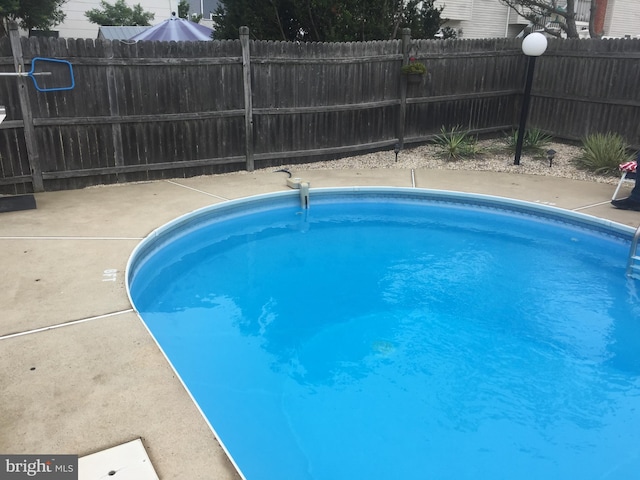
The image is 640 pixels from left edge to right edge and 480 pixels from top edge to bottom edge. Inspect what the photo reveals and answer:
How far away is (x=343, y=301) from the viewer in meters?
5.29

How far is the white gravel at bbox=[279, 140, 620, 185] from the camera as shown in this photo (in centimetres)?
922

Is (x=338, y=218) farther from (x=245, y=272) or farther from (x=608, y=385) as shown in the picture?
(x=608, y=385)

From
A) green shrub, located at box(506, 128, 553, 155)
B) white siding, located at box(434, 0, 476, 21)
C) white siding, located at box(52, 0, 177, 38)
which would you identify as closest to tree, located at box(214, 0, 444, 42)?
green shrub, located at box(506, 128, 553, 155)

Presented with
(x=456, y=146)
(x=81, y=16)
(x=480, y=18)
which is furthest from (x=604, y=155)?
(x=81, y=16)

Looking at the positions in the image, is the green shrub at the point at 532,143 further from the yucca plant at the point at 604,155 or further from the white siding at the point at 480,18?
the white siding at the point at 480,18

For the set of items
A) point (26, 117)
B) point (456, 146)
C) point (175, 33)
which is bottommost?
point (456, 146)

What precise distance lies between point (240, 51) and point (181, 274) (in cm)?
408

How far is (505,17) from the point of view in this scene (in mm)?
23547

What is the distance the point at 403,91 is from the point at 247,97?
302cm

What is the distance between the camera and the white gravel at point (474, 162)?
30.2 ft

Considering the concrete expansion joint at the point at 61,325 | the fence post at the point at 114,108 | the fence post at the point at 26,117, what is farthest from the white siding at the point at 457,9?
the concrete expansion joint at the point at 61,325

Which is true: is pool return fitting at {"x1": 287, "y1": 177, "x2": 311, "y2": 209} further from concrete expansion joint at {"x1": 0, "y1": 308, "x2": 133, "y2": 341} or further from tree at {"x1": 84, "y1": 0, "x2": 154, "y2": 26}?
tree at {"x1": 84, "y1": 0, "x2": 154, "y2": 26}

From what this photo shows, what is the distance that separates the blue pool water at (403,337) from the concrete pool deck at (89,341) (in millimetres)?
434

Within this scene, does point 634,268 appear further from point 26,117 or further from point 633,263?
point 26,117
